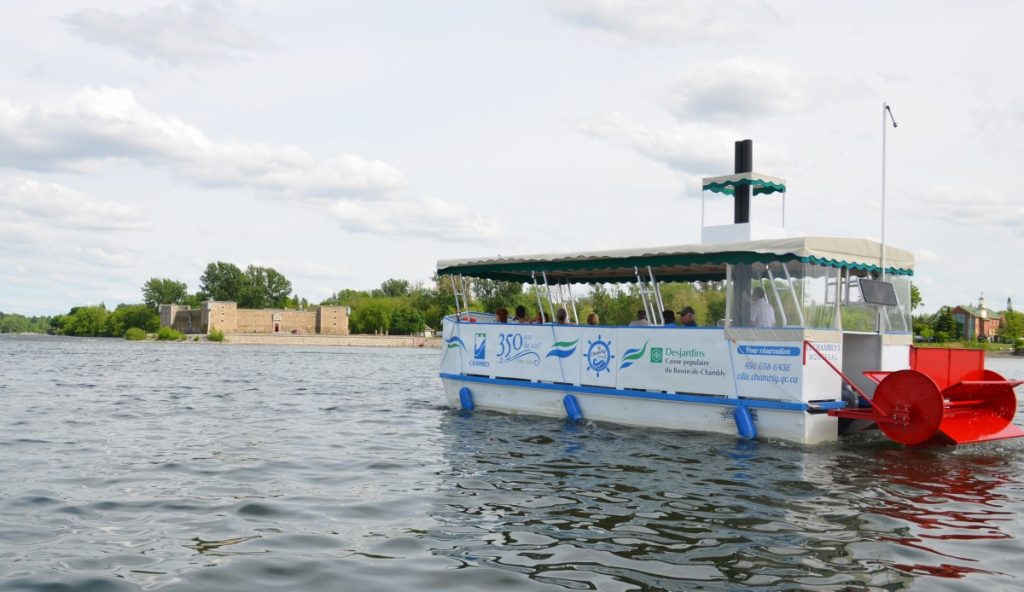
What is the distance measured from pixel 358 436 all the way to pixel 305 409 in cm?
561

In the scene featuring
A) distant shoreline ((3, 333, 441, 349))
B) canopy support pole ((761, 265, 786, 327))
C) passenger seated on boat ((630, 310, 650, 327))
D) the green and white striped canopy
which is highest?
the green and white striped canopy

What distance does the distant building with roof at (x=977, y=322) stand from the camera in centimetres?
Result: 13388

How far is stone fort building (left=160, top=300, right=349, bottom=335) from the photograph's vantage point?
450 ft

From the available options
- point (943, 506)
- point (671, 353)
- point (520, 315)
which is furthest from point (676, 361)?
point (943, 506)

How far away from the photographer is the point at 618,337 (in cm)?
1611

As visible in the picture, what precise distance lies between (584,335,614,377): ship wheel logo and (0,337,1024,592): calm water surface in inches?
44.8

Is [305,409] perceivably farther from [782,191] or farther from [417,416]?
[782,191]

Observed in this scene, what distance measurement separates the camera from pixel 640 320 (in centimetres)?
1669

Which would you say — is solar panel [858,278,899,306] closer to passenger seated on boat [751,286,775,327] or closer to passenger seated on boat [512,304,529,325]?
passenger seated on boat [751,286,775,327]

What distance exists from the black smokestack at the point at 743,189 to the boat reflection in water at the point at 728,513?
5177mm

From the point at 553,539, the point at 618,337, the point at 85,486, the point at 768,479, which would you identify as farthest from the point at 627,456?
the point at 85,486

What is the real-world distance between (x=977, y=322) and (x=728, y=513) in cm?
14390

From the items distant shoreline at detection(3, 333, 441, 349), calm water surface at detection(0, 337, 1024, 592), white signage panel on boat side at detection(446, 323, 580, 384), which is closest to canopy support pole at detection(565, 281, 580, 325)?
white signage panel on boat side at detection(446, 323, 580, 384)

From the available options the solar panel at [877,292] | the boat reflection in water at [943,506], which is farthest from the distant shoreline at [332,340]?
the boat reflection in water at [943,506]
